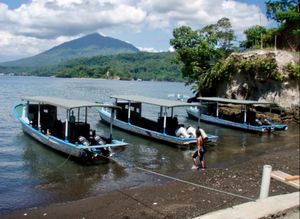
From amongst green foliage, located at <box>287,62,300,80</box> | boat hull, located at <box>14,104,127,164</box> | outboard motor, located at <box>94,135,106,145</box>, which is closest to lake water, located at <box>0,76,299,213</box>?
boat hull, located at <box>14,104,127,164</box>

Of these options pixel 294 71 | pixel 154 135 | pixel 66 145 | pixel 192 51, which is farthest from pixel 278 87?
pixel 66 145

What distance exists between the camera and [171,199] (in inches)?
450

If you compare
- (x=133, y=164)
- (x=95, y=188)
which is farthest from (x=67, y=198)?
(x=133, y=164)

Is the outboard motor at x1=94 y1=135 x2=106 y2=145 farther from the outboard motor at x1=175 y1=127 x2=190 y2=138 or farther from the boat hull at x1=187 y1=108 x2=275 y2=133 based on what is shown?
the boat hull at x1=187 y1=108 x2=275 y2=133

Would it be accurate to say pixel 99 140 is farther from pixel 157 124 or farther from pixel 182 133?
pixel 157 124

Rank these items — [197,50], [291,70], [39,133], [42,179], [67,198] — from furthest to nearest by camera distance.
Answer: [197,50] < [291,70] < [39,133] < [42,179] < [67,198]

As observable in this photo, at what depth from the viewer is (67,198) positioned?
1235 cm

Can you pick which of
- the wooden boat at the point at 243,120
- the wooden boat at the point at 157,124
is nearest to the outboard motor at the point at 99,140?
the wooden boat at the point at 157,124

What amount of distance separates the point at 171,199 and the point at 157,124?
13.4m

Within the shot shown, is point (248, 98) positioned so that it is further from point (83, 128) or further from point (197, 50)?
point (83, 128)

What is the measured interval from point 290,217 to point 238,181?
246 inches

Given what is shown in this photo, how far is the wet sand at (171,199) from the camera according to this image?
10.4 m

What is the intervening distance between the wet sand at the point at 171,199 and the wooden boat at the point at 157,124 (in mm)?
6601

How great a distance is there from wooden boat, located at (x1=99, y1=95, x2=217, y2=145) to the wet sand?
6601mm
